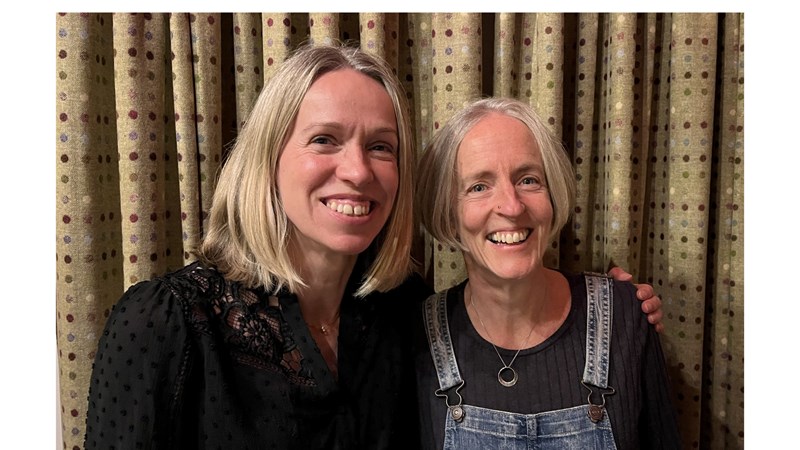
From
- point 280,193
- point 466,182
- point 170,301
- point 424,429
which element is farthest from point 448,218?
point 170,301

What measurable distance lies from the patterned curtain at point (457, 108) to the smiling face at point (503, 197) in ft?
0.97

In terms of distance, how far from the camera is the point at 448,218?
3.91 ft

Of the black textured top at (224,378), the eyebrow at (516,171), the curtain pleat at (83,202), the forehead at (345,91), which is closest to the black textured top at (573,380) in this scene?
the black textured top at (224,378)

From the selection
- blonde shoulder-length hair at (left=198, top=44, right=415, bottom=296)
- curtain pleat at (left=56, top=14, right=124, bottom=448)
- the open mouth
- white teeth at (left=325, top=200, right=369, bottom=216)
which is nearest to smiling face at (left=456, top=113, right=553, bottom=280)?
the open mouth

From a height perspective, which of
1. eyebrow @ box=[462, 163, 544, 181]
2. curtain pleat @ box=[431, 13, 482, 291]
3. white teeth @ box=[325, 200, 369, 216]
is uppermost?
curtain pleat @ box=[431, 13, 482, 291]

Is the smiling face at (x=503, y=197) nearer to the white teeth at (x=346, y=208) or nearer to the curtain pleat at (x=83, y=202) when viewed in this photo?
the white teeth at (x=346, y=208)

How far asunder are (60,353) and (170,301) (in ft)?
1.89

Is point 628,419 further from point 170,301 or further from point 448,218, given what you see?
point 170,301

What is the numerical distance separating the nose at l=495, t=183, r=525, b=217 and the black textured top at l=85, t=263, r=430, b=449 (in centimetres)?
42

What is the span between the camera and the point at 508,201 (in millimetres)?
1093

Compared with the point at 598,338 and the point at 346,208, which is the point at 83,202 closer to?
the point at 346,208

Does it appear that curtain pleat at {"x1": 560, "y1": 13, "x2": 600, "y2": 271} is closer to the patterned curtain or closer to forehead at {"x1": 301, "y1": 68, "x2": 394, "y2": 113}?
the patterned curtain

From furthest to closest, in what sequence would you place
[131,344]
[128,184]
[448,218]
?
[128,184], [448,218], [131,344]

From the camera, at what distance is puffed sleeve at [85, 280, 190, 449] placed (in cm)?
94
